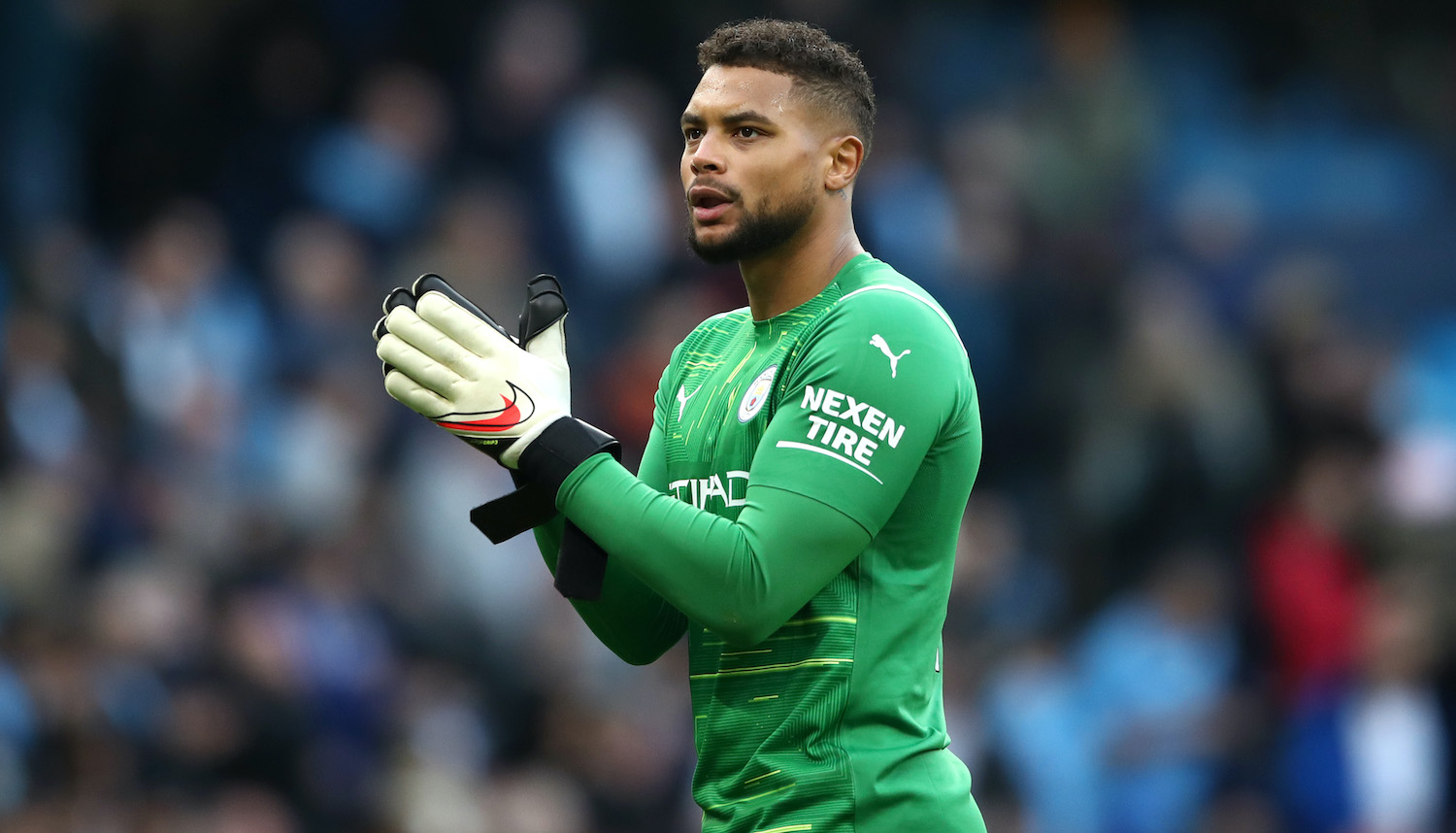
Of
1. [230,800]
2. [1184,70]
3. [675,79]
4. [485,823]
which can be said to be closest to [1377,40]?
[1184,70]

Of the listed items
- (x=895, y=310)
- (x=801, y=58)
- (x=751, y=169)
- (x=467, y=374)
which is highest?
(x=801, y=58)

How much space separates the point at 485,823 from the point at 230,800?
3.91 ft

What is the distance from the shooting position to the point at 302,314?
31.0 feet

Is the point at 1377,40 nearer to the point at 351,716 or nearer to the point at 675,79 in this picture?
the point at 675,79

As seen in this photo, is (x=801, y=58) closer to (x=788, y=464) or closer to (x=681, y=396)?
(x=681, y=396)

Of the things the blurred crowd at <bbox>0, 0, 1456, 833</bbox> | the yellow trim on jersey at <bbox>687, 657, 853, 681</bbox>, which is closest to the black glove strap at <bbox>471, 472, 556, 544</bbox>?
the yellow trim on jersey at <bbox>687, 657, 853, 681</bbox>

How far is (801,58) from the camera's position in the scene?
3.61m

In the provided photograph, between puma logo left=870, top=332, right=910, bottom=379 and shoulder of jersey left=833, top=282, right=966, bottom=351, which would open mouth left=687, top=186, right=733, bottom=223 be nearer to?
shoulder of jersey left=833, top=282, right=966, bottom=351

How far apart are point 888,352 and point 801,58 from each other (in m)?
0.68

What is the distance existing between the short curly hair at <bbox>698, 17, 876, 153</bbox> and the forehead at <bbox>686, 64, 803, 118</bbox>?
2 centimetres

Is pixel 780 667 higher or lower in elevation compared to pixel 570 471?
lower

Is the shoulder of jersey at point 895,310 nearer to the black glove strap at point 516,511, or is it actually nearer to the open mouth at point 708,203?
the open mouth at point 708,203

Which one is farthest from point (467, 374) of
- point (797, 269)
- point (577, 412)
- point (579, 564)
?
point (577, 412)

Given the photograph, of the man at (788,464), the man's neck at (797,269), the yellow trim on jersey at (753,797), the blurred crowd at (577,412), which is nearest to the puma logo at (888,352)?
the man at (788,464)
